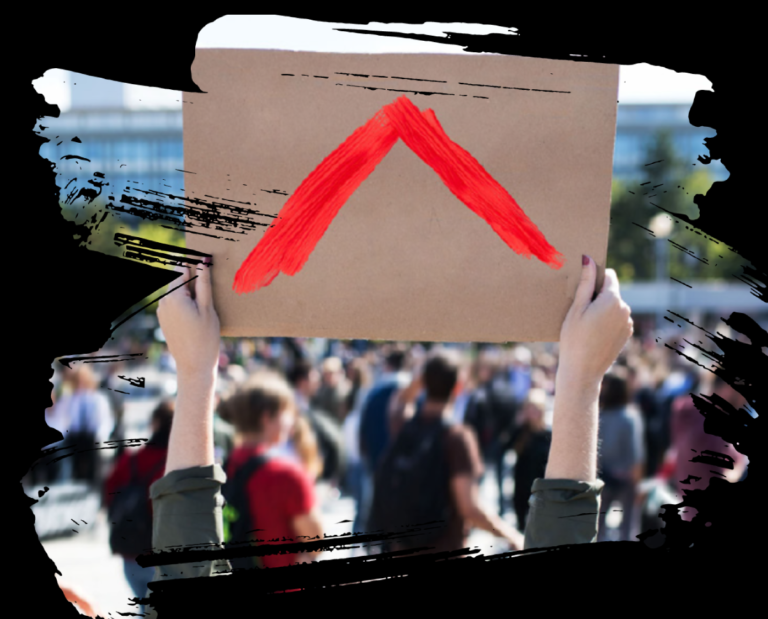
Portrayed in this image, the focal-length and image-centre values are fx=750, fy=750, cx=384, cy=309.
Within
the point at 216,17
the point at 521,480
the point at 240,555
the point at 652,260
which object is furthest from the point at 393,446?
the point at 652,260

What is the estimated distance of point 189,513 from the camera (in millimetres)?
1656

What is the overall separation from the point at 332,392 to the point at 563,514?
739 cm

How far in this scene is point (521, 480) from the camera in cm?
491

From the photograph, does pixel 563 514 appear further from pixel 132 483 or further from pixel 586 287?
pixel 132 483

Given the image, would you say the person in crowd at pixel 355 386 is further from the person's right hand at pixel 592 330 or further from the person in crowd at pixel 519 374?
the person's right hand at pixel 592 330

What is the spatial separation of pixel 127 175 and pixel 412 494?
2.13 meters

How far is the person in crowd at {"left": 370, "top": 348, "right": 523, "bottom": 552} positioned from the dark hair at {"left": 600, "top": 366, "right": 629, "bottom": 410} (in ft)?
7.28

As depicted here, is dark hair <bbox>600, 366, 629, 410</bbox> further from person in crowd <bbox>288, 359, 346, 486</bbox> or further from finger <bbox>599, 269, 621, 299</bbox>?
finger <bbox>599, 269, 621, 299</bbox>

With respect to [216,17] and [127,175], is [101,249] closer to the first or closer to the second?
[127,175]

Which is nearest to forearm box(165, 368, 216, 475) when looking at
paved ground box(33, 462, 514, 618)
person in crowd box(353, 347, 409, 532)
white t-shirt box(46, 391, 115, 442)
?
paved ground box(33, 462, 514, 618)

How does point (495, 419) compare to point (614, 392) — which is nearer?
point (614, 392)

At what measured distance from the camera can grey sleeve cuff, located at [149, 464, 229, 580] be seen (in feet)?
5.39

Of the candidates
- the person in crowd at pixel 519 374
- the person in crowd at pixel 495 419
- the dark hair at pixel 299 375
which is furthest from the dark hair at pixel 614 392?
the dark hair at pixel 299 375

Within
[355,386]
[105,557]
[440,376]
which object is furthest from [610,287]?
[355,386]
